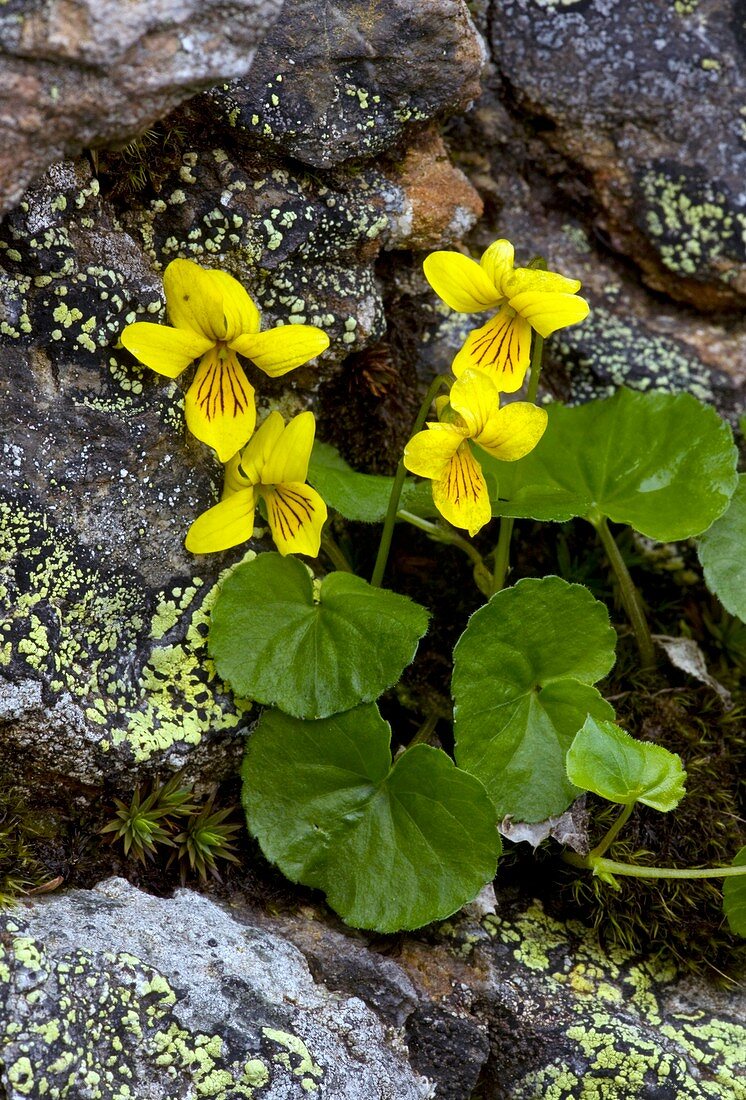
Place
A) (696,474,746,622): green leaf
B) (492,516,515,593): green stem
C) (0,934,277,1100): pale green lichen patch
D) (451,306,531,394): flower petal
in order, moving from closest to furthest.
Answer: (0,934,277,1100): pale green lichen patch → (451,306,531,394): flower petal → (492,516,515,593): green stem → (696,474,746,622): green leaf

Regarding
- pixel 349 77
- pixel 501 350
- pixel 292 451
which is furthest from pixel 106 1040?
pixel 349 77

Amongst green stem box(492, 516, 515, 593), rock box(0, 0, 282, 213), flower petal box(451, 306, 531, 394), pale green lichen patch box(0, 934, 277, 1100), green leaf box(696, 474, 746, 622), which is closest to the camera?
rock box(0, 0, 282, 213)

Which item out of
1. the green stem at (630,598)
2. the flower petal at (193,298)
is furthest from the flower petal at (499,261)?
the green stem at (630,598)

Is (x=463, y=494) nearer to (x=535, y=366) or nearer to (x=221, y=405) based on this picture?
(x=535, y=366)

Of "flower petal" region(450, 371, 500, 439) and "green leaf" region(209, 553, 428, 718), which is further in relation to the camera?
"green leaf" region(209, 553, 428, 718)

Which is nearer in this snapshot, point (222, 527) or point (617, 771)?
point (617, 771)

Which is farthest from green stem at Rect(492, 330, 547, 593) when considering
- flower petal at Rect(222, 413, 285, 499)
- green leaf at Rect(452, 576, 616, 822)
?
flower petal at Rect(222, 413, 285, 499)

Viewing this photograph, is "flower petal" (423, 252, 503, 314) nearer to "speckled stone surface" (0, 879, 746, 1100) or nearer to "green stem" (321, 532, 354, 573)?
"green stem" (321, 532, 354, 573)
